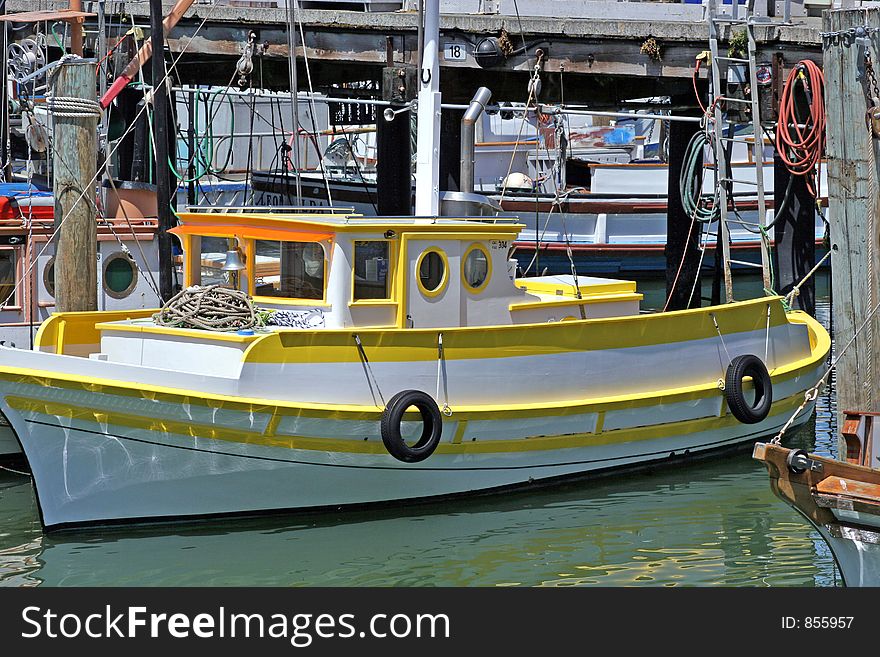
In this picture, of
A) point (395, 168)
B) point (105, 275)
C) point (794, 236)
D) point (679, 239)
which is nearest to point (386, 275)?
point (105, 275)

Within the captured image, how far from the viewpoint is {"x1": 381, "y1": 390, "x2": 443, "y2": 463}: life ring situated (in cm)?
1092

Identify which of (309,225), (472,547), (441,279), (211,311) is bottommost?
(472,547)

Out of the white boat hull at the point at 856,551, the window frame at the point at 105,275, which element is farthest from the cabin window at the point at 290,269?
the white boat hull at the point at 856,551

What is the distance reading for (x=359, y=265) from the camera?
37.5 feet

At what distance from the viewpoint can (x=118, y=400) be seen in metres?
10.3

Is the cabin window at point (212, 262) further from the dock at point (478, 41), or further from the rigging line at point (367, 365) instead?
the dock at point (478, 41)

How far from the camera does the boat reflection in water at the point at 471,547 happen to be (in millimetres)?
9852

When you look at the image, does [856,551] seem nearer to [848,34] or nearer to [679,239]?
[848,34]

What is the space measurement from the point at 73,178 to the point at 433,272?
11.4 ft

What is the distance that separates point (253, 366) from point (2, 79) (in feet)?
36.4

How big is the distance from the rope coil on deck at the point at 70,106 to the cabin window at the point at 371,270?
9.56 feet

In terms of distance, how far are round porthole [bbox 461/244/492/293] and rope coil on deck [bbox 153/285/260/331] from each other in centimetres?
209
